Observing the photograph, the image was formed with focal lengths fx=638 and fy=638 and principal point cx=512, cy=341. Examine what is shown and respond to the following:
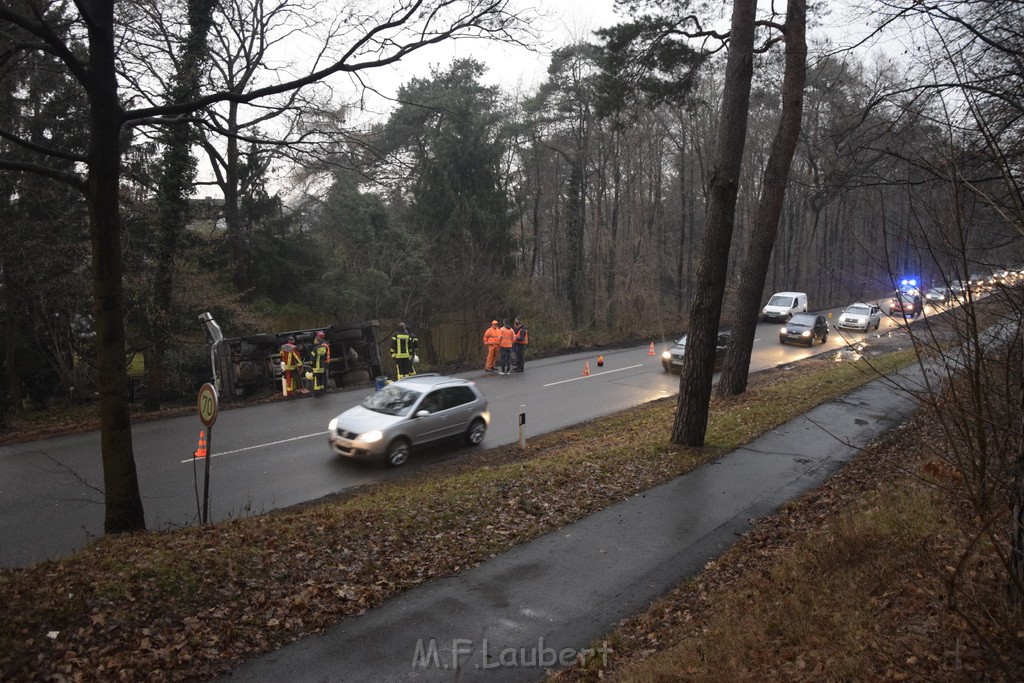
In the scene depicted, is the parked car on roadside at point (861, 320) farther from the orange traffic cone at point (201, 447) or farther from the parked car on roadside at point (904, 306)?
the orange traffic cone at point (201, 447)

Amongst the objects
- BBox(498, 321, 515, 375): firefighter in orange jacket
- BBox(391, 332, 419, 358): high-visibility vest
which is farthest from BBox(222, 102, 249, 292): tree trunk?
BBox(498, 321, 515, 375): firefighter in orange jacket

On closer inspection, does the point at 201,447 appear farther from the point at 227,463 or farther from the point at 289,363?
the point at 289,363

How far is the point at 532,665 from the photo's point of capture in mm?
5402

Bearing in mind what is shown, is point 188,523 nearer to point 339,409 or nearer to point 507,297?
point 339,409

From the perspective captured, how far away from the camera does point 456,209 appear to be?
1178 inches

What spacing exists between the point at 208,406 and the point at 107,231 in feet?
8.14

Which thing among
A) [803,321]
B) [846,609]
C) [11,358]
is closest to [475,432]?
[846,609]

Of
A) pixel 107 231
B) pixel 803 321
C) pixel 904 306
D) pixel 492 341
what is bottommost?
pixel 803 321

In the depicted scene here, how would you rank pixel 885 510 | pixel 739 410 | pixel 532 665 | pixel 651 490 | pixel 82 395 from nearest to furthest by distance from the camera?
1. pixel 532 665
2. pixel 885 510
3. pixel 651 490
4. pixel 739 410
5. pixel 82 395

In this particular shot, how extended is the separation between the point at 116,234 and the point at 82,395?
15.3 m

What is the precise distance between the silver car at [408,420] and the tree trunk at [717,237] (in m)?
4.47

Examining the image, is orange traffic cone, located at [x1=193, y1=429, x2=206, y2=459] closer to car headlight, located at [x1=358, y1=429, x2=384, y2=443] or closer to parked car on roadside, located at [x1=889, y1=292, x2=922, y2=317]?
car headlight, located at [x1=358, y1=429, x2=384, y2=443]

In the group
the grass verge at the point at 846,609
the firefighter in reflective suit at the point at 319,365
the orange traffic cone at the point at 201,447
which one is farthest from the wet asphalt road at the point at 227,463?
the grass verge at the point at 846,609

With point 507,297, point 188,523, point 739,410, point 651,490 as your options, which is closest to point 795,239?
point 507,297
